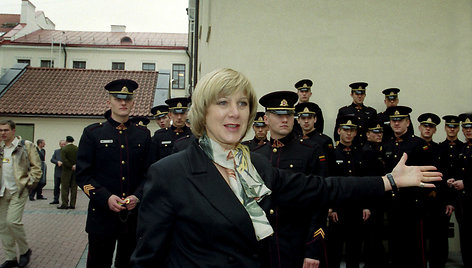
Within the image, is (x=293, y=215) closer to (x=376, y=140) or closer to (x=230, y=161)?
(x=230, y=161)

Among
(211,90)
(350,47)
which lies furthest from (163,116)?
(211,90)

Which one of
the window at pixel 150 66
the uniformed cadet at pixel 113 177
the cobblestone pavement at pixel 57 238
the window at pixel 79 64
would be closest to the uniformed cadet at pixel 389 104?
the cobblestone pavement at pixel 57 238

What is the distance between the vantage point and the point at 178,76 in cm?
4141

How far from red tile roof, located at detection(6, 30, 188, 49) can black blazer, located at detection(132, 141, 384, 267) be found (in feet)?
133

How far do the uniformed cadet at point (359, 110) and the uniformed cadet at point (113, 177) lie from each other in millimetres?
4167

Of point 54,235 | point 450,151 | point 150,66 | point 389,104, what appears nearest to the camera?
point 450,151

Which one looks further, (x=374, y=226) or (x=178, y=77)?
(x=178, y=77)

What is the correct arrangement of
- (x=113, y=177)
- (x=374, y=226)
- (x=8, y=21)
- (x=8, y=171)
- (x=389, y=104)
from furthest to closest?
1. (x=8, y=21)
2. (x=389, y=104)
3. (x=374, y=226)
4. (x=8, y=171)
5. (x=113, y=177)

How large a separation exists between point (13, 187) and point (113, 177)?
276cm

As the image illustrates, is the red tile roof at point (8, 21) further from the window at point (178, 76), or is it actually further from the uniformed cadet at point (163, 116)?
the uniformed cadet at point (163, 116)

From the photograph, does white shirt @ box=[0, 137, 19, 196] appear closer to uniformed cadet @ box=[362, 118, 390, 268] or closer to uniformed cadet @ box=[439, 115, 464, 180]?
uniformed cadet @ box=[362, 118, 390, 268]

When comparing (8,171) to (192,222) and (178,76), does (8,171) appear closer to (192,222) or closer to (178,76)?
(192,222)

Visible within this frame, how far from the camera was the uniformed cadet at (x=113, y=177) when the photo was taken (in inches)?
172

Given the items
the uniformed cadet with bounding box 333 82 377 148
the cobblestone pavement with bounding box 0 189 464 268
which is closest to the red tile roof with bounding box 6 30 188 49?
the cobblestone pavement with bounding box 0 189 464 268
